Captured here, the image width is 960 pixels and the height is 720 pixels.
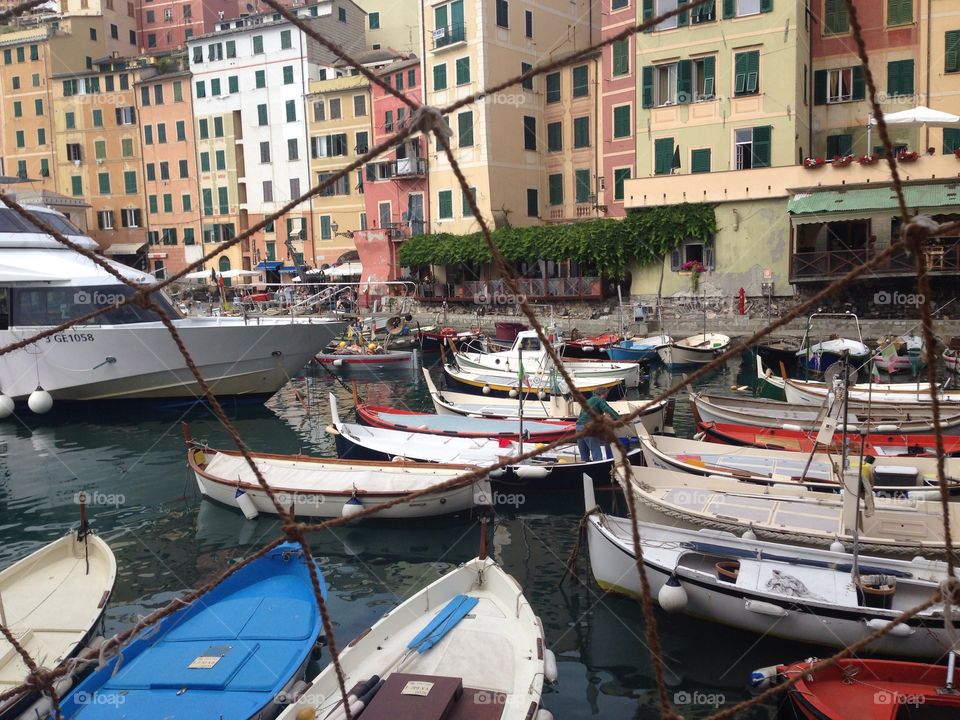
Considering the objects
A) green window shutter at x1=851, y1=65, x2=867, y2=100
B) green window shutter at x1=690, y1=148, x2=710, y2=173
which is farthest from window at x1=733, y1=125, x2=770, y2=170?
green window shutter at x1=851, y1=65, x2=867, y2=100

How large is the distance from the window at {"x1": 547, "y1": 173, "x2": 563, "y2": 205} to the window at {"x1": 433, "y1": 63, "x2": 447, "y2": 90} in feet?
24.9

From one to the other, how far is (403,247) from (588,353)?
55.3ft

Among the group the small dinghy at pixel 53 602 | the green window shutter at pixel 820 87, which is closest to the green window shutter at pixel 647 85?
the green window shutter at pixel 820 87

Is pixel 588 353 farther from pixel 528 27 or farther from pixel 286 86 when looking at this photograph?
pixel 286 86

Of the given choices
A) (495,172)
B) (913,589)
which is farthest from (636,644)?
(495,172)

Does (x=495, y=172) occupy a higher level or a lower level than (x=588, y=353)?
higher

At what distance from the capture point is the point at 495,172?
134ft

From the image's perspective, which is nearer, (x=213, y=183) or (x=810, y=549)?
(x=810, y=549)

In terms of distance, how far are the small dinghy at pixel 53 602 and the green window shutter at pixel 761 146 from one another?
29.6 metres

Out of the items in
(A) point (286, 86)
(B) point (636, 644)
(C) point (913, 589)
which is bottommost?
(B) point (636, 644)

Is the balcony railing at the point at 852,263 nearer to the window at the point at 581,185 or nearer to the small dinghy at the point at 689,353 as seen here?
the small dinghy at the point at 689,353

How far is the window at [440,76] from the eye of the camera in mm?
42156

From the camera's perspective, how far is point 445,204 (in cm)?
4381

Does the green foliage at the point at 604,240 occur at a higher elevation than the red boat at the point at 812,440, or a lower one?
higher
